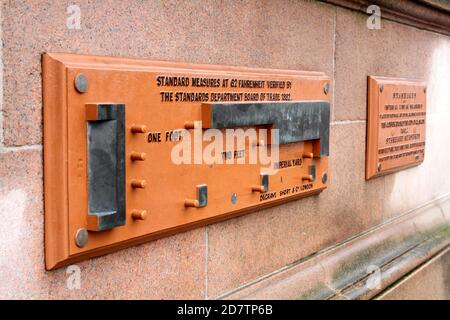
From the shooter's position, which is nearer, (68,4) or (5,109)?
(5,109)

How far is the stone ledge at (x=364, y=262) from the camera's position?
3.72 metres

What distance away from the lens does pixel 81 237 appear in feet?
7.61

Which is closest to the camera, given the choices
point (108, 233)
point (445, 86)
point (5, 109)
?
point (5, 109)

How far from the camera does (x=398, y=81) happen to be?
198 inches

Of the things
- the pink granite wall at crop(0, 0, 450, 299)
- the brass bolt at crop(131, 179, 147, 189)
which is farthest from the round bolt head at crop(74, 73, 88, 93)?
the brass bolt at crop(131, 179, 147, 189)

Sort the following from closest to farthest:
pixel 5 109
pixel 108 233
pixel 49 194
A: pixel 5 109, pixel 49 194, pixel 108 233

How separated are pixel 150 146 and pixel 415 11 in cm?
319

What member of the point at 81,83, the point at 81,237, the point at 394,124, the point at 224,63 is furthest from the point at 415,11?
the point at 81,237

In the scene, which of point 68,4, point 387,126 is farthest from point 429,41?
point 68,4

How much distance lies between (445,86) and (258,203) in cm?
354

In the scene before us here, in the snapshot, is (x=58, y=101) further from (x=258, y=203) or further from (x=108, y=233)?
(x=258, y=203)

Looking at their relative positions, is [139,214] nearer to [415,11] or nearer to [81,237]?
[81,237]

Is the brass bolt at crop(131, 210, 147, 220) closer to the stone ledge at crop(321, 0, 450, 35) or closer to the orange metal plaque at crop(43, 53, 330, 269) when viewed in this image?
the orange metal plaque at crop(43, 53, 330, 269)

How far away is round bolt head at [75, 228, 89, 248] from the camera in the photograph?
2.30 metres
